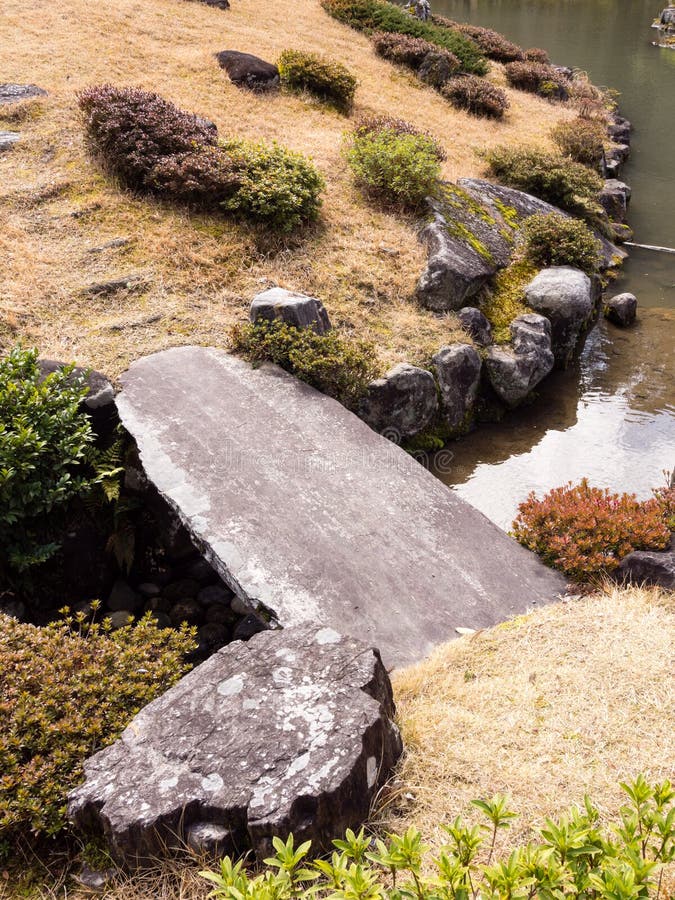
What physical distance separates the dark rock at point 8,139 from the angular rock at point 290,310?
7085 millimetres

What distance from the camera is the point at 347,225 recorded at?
37.6 ft

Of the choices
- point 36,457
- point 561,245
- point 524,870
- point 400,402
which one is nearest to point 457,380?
point 400,402

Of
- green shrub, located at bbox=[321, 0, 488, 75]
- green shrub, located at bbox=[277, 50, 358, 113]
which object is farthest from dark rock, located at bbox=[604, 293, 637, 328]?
green shrub, located at bbox=[321, 0, 488, 75]

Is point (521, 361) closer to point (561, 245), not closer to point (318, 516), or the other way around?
point (561, 245)

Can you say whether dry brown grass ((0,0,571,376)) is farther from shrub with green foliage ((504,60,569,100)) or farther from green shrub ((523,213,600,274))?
shrub with green foliage ((504,60,569,100))

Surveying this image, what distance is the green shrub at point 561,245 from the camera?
37.8ft

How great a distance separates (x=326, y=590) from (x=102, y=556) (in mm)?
2418

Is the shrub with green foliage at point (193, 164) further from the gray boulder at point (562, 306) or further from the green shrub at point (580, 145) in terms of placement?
the green shrub at point (580, 145)

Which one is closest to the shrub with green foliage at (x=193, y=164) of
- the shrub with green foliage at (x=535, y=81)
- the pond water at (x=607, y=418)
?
the pond water at (x=607, y=418)

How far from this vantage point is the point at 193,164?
35.6 feet

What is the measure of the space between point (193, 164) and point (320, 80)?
784 cm

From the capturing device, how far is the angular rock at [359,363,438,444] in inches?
328

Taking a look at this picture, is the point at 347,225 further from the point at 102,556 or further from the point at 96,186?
the point at 102,556

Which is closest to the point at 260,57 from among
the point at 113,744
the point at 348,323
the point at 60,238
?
the point at 60,238
